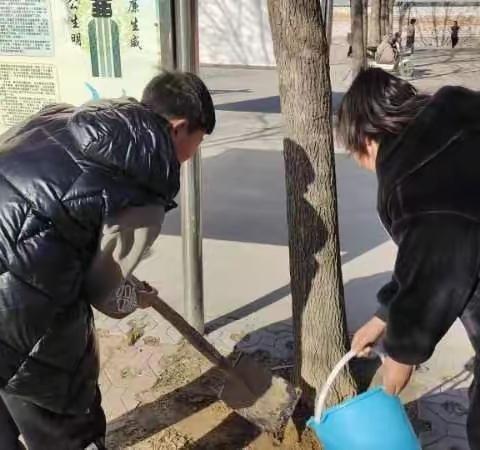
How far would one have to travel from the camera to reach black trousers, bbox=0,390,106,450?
1755mm

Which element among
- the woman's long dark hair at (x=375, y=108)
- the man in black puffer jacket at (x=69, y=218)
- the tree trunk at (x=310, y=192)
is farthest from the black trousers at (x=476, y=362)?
the tree trunk at (x=310, y=192)

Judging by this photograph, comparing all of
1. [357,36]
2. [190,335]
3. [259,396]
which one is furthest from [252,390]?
[357,36]

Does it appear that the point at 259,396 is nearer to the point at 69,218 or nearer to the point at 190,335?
the point at 190,335

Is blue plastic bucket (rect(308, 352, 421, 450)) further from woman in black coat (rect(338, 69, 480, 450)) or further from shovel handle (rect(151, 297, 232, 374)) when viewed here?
shovel handle (rect(151, 297, 232, 374))

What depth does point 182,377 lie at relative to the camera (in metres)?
3.10

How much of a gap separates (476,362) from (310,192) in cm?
100

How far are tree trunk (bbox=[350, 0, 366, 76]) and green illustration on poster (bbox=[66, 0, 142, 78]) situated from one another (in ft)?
23.4

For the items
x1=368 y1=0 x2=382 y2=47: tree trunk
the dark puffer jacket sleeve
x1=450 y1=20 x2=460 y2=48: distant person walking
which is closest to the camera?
the dark puffer jacket sleeve

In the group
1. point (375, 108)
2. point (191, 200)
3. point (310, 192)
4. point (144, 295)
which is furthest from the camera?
point (191, 200)

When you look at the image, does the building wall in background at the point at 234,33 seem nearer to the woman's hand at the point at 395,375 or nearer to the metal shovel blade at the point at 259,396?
the metal shovel blade at the point at 259,396

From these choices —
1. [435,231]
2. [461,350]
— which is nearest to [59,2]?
[435,231]

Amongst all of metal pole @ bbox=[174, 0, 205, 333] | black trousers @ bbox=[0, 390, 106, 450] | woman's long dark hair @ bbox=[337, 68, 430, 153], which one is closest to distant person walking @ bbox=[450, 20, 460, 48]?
metal pole @ bbox=[174, 0, 205, 333]

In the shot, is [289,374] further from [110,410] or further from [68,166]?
[68,166]

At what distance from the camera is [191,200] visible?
10.5 ft
